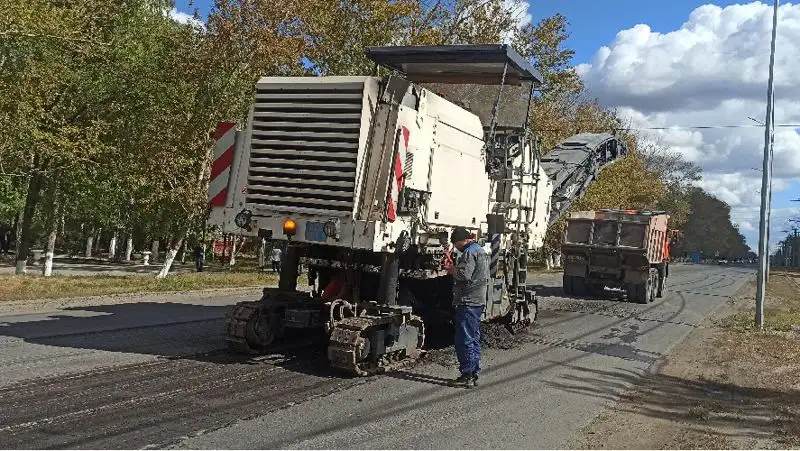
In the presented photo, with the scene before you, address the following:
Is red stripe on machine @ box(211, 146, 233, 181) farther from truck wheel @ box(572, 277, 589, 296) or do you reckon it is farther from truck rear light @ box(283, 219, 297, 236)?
truck wheel @ box(572, 277, 589, 296)

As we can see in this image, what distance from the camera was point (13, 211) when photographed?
35094 mm

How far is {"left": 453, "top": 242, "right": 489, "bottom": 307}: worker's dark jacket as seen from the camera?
754cm

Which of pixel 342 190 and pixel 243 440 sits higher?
pixel 342 190

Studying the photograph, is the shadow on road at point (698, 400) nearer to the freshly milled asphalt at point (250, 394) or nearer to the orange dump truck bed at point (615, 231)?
the freshly milled asphalt at point (250, 394)

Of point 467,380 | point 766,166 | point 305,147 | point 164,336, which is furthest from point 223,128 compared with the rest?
point 766,166

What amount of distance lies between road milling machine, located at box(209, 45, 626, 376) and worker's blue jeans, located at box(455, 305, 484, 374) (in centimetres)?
67

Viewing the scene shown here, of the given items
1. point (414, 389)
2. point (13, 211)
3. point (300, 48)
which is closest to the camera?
point (414, 389)

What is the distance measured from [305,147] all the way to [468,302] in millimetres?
2447

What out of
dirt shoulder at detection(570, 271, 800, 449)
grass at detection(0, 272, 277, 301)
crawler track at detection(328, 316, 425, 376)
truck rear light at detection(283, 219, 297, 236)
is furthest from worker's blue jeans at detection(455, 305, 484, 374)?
grass at detection(0, 272, 277, 301)

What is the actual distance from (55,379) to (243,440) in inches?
96.0

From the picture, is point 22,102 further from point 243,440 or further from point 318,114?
point 243,440

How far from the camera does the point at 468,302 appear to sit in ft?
24.7

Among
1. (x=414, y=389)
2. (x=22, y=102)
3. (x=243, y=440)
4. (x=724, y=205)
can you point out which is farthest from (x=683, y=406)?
(x=724, y=205)

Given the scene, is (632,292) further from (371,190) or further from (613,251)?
(371,190)
